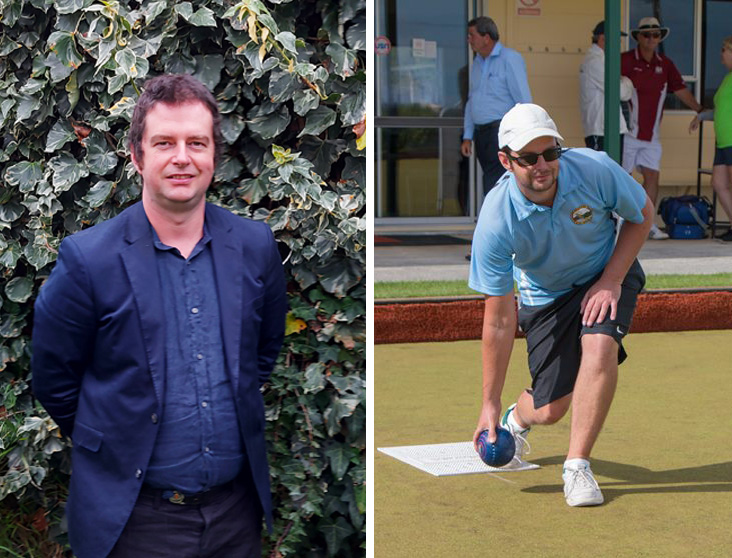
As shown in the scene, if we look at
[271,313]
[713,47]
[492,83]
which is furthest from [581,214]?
[713,47]

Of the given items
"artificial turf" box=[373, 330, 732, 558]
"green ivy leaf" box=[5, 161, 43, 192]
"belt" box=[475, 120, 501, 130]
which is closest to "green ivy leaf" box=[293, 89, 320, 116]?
"green ivy leaf" box=[5, 161, 43, 192]

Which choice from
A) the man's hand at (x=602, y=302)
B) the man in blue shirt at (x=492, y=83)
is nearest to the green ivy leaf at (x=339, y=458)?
the man's hand at (x=602, y=302)

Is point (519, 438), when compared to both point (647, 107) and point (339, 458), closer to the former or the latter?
point (339, 458)

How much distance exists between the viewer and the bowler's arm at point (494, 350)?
4.62 meters

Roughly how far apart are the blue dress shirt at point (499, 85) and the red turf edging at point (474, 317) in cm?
174

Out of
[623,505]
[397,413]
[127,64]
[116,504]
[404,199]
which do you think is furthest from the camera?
[404,199]

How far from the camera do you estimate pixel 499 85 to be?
29.4ft

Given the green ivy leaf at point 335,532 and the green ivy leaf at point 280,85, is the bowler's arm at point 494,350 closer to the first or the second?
the green ivy leaf at point 335,532

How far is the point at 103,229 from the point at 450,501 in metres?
2.06

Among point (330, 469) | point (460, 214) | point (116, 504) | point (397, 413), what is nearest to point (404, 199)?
point (460, 214)

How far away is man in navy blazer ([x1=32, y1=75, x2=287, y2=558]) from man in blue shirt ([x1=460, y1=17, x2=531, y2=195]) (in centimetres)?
621

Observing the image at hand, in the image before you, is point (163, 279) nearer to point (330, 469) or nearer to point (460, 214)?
point (330, 469)

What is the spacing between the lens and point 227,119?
11.3ft

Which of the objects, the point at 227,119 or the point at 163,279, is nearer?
the point at 163,279
